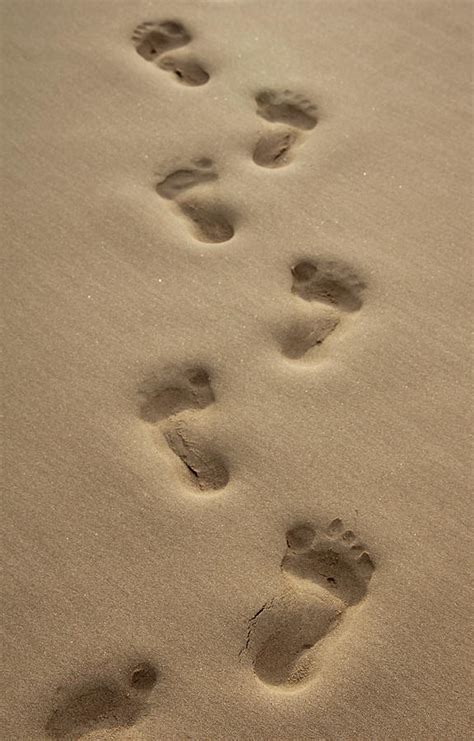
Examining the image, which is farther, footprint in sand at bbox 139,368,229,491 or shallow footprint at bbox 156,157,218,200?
shallow footprint at bbox 156,157,218,200

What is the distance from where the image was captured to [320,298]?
1896 mm

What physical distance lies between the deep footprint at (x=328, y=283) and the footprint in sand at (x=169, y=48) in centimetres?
63

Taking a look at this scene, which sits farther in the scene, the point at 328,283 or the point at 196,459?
the point at 328,283

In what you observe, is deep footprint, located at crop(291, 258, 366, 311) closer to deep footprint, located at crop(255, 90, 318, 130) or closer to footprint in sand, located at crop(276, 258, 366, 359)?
footprint in sand, located at crop(276, 258, 366, 359)

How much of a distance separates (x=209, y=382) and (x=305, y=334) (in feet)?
0.71

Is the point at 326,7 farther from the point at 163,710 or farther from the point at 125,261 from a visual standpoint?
the point at 163,710

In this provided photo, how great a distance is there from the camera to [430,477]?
168 centimetres

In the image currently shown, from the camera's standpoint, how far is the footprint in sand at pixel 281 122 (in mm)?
2133

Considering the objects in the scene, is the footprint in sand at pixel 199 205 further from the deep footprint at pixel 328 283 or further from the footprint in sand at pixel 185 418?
the footprint in sand at pixel 185 418

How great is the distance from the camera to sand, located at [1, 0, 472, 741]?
4.92 feet

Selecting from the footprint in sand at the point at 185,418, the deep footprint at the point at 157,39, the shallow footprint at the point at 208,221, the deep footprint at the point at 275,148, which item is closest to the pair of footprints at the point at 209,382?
the footprint in sand at the point at 185,418

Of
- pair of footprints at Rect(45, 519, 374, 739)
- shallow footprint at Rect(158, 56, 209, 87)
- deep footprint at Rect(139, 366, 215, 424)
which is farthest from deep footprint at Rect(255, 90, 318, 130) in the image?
pair of footprints at Rect(45, 519, 374, 739)

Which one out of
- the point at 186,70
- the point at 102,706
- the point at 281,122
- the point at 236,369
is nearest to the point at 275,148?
the point at 281,122

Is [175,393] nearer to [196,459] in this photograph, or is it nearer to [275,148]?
[196,459]
